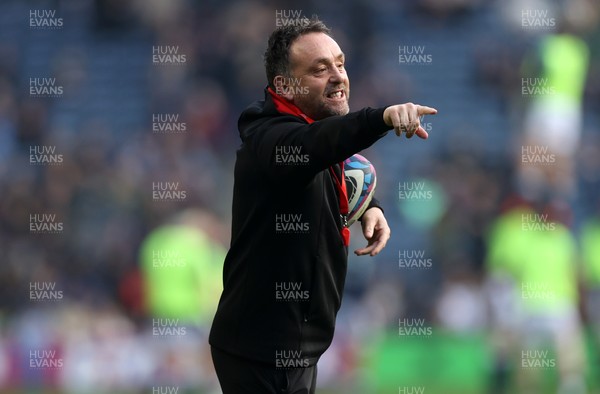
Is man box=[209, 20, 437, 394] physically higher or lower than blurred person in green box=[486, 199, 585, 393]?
higher

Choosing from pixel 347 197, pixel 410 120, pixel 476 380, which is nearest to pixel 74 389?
pixel 476 380

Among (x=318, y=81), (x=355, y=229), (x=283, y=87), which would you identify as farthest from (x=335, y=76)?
(x=355, y=229)

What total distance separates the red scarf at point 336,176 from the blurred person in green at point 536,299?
6479 millimetres

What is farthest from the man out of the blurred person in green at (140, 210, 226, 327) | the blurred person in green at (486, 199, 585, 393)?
the blurred person in green at (486, 199, 585, 393)

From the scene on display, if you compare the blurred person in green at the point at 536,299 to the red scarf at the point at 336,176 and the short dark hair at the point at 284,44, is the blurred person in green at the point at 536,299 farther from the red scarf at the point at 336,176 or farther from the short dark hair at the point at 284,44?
the short dark hair at the point at 284,44

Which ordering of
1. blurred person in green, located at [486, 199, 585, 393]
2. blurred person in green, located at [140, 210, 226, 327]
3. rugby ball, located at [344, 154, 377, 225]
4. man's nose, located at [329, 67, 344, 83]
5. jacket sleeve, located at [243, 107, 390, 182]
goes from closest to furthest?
jacket sleeve, located at [243, 107, 390, 182] < man's nose, located at [329, 67, 344, 83] < rugby ball, located at [344, 154, 377, 225] < blurred person in green, located at [140, 210, 226, 327] < blurred person in green, located at [486, 199, 585, 393]

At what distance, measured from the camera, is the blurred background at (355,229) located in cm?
1007

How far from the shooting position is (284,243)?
3607mm

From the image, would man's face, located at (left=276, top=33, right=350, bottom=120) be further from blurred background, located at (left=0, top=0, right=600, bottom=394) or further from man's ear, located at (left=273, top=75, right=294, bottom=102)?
blurred background, located at (left=0, top=0, right=600, bottom=394)

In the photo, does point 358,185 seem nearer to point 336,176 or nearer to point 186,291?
point 336,176

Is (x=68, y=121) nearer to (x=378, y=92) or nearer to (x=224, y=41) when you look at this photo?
(x=224, y=41)

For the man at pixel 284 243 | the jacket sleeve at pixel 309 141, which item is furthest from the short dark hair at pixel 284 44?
the jacket sleeve at pixel 309 141

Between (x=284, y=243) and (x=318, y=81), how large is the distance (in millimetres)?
553

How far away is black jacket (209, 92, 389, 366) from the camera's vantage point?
3586 millimetres
